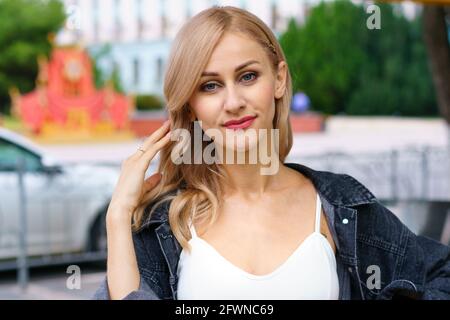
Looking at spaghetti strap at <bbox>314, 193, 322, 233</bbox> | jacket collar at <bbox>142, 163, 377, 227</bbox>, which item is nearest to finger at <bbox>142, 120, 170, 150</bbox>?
jacket collar at <bbox>142, 163, 377, 227</bbox>

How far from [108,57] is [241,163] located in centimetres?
1454

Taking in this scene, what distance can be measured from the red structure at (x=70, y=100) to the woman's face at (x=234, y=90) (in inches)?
534

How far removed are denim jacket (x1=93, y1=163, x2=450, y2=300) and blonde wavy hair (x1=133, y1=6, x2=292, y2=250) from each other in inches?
1.2

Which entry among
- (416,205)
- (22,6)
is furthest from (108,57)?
(416,205)

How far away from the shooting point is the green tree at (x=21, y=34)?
1396cm

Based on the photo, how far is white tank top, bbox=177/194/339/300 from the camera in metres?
1.43

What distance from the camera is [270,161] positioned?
1630 millimetres

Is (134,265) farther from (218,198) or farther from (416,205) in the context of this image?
(416,205)

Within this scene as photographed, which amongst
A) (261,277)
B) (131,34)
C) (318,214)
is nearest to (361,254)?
(318,214)

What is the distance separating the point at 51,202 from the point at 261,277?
505cm

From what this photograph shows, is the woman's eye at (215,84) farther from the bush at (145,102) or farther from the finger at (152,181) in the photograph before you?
the bush at (145,102)

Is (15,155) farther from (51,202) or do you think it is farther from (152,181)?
(152,181)

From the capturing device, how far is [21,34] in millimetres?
14203

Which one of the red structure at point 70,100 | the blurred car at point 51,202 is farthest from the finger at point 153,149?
the red structure at point 70,100
